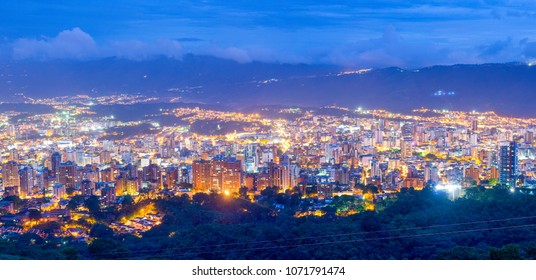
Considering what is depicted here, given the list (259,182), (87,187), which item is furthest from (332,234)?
(87,187)

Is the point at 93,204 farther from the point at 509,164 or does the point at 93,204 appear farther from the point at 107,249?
the point at 509,164

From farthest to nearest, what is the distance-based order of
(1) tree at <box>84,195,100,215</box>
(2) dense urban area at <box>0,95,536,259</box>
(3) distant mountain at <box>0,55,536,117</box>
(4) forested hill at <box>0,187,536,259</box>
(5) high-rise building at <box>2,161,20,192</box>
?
(5) high-rise building at <box>2,161,20,192</box> < (3) distant mountain at <box>0,55,536,117</box> < (1) tree at <box>84,195,100,215</box> < (2) dense urban area at <box>0,95,536,259</box> < (4) forested hill at <box>0,187,536,259</box>

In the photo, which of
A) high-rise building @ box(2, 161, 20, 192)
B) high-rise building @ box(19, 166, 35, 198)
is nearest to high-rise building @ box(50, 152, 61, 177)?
high-rise building @ box(19, 166, 35, 198)

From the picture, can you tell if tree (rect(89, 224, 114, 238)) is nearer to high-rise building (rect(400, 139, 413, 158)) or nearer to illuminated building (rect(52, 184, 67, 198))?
illuminated building (rect(52, 184, 67, 198))

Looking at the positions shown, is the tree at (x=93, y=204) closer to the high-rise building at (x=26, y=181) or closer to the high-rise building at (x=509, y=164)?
the high-rise building at (x=26, y=181)
